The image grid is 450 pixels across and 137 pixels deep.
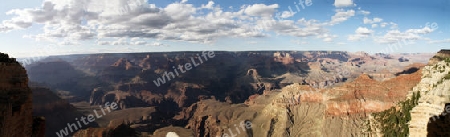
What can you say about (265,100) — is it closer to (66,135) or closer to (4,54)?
(66,135)

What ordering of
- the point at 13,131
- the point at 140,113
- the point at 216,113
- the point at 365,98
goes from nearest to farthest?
the point at 13,131
the point at 365,98
the point at 216,113
the point at 140,113

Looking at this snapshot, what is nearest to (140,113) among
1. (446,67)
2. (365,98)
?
(365,98)

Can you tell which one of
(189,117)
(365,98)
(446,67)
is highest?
(446,67)

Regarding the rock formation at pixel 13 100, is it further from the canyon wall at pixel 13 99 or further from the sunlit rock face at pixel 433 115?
the sunlit rock face at pixel 433 115

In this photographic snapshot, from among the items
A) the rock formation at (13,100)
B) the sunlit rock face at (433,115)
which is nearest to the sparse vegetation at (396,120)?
the sunlit rock face at (433,115)

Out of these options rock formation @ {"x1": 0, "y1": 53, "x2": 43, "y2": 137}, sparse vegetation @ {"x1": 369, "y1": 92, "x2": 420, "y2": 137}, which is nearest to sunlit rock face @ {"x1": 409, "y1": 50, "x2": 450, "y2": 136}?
sparse vegetation @ {"x1": 369, "y1": 92, "x2": 420, "y2": 137}

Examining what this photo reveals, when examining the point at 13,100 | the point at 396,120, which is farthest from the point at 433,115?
the point at 396,120

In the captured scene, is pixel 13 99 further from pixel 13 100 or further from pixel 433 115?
pixel 433 115

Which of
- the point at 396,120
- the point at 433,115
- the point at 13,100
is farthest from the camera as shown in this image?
the point at 396,120
